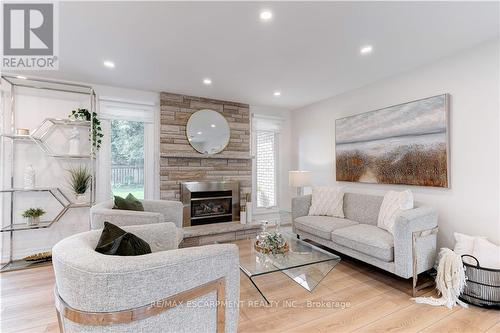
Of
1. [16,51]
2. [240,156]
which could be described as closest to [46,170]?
[16,51]

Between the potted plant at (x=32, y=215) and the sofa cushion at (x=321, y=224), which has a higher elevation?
the potted plant at (x=32, y=215)

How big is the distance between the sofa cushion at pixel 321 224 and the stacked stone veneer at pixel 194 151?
1.51 metres

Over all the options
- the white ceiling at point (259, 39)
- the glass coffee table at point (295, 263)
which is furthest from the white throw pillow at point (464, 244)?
the white ceiling at point (259, 39)

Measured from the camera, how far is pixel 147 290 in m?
1.01

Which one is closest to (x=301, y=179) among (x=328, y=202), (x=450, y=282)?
(x=328, y=202)

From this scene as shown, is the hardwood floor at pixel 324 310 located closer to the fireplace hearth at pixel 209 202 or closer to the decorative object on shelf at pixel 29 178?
the decorative object on shelf at pixel 29 178

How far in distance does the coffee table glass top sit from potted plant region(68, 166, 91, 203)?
2.50 metres

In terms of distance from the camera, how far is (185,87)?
374 centimetres

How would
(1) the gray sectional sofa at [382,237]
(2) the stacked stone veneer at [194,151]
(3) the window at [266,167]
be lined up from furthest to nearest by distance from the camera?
(3) the window at [266,167] → (2) the stacked stone veneer at [194,151] → (1) the gray sectional sofa at [382,237]

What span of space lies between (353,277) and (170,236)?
81.3 inches

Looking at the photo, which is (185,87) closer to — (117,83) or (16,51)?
(117,83)

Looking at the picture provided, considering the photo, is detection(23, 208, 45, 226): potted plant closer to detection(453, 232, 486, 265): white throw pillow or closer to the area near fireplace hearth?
the area near fireplace hearth

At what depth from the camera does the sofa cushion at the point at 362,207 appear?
3117mm

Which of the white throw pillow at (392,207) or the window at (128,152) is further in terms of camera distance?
the window at (128,152)
